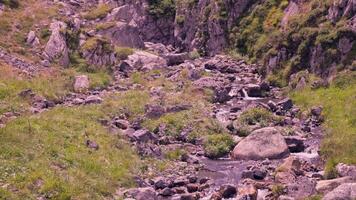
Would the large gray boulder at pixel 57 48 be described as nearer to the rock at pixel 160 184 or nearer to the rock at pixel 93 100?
the rock at pixel 93 100

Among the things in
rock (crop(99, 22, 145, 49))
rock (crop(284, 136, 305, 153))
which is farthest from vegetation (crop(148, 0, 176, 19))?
rock (crop(284, 136, 305, 153))

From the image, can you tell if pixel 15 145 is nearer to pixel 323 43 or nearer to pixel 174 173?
pixel 174 173

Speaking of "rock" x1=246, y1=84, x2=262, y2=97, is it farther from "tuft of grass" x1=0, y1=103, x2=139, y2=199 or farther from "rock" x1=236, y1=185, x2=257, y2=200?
"rock" x1=236, y1=185, x2=257, y2=200

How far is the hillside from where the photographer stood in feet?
99.6

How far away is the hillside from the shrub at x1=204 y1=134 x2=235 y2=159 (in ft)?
0.29

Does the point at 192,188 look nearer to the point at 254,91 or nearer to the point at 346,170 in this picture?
the point at 346,170

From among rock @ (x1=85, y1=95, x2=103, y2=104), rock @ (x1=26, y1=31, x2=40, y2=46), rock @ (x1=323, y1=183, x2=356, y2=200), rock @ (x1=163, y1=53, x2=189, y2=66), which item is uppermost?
rock @ (x1=323, y1=183, x2=356, y2=200)

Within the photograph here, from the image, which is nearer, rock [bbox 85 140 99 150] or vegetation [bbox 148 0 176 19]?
rock [bbox 85 140 99 150]

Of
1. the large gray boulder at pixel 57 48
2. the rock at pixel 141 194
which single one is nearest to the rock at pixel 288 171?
the rock at pixel 141 194

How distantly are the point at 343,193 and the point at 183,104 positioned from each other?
71.4 ft

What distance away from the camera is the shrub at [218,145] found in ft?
124

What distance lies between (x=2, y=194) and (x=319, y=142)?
20.4m

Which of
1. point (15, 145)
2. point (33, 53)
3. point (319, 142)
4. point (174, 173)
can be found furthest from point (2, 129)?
point (33, 53)

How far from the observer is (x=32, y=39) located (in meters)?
57.1
